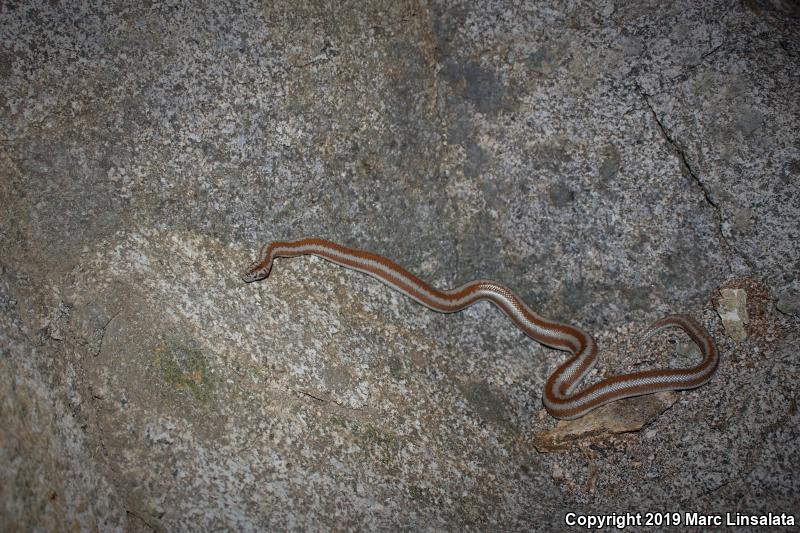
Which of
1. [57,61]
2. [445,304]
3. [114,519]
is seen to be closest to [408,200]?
[445,304]

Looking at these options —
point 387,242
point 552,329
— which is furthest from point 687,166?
point 387,242

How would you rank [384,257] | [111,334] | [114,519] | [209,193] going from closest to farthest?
[114,519] → [111,334] → [209,193] → [384,257]

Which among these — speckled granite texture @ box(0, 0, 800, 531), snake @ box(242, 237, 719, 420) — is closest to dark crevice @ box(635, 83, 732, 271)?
speckled granite texture @ box(0, 0, 800, 531)

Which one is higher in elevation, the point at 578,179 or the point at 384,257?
the point at 578,179

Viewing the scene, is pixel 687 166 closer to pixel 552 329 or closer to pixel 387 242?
pixel 552 329

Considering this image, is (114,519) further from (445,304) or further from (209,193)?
(445,304)

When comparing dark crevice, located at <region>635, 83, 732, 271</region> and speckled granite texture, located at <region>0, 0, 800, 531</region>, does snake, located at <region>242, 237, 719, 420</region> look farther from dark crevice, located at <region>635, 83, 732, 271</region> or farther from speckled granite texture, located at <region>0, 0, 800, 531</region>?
dark crevice, located at <region>635, 83, 732, 271</region>

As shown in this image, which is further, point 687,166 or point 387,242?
point 387,242
